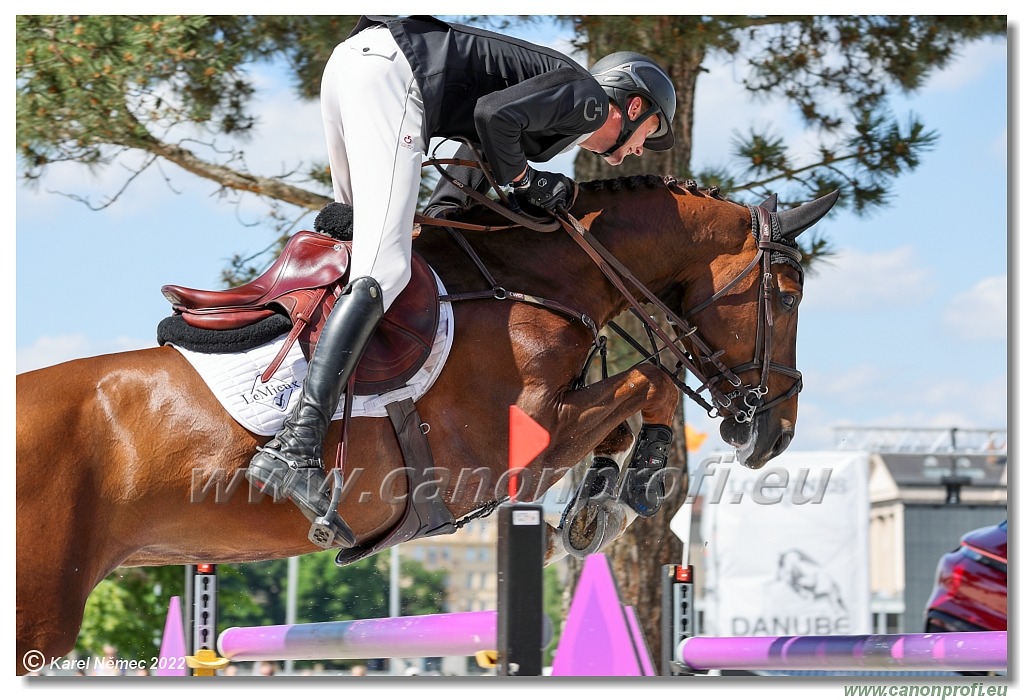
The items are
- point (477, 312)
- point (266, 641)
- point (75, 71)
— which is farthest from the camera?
point (75, 71)

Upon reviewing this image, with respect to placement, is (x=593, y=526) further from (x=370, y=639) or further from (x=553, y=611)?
(x=553, y=611)

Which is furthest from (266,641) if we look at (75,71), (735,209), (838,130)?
(838,130)

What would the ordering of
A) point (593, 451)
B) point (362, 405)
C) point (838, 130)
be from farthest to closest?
point (838, 130) < point (593, 451) < point (362, 405)

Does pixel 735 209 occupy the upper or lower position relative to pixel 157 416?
upper

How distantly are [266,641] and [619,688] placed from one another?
1.61 meters

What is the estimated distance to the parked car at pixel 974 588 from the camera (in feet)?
20.1

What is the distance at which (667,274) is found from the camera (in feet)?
11.8

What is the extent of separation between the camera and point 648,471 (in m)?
3.40

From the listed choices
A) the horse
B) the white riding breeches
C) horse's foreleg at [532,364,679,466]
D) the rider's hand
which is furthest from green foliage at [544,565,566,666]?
the rider's hand

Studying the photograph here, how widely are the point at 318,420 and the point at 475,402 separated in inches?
20.8

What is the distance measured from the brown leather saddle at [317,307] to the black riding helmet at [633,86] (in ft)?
2.73

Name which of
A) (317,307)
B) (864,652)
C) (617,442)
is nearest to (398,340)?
(317,307)

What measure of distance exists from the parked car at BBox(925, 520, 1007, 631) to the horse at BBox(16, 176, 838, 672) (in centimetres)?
323
